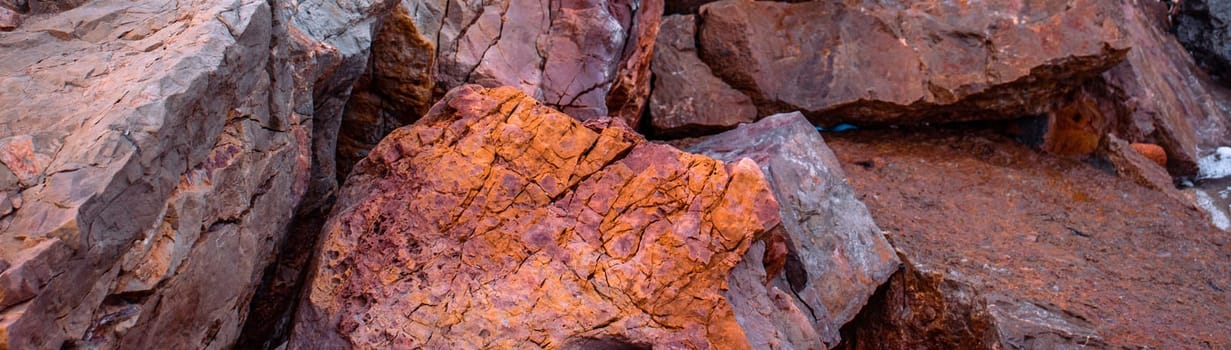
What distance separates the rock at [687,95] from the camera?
467cm

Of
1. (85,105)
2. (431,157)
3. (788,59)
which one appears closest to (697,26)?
(788,59)

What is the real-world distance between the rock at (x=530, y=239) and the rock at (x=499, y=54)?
67cm

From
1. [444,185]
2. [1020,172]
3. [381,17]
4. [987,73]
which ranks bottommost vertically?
[1020,172]

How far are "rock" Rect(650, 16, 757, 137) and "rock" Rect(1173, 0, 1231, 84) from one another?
3.45m

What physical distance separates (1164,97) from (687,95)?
2.82 metres

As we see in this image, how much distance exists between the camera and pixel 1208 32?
20.0 ft

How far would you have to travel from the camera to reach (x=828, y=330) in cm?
287

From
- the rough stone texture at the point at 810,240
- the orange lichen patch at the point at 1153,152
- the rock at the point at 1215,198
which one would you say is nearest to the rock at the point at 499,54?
the rough stone texture at the point at 810,240

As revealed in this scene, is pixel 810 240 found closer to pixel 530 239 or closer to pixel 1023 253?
pixel 530 239

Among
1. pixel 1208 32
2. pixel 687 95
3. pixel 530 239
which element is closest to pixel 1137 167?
pixel 1208 32

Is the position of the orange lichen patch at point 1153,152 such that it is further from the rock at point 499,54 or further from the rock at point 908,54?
the rock at point 499,54

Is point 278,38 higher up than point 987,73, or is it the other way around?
point 278,38

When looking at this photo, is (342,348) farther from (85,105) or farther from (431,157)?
(85,105)

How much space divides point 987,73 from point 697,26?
1.49 meters
